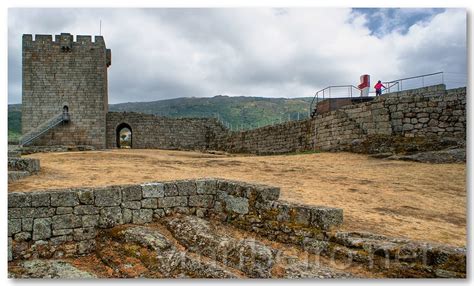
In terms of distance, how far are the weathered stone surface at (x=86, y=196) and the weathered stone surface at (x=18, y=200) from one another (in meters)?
0.83

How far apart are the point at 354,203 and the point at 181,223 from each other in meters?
3.59

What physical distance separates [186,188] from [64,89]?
2409cm

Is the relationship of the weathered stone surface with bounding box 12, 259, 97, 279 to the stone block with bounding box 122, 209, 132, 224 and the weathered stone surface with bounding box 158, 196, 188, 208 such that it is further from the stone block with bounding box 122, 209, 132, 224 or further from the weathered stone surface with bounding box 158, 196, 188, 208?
the weathered stone surface with bounding box 158, 196, 188, 208

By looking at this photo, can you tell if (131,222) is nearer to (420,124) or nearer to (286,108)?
(420,124)

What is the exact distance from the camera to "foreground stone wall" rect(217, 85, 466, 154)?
44.7 feet

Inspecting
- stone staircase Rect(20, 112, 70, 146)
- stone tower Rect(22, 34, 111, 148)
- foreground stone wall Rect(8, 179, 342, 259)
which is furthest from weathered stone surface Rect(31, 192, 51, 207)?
stone staircase Rect(20, 112, 70, 146)

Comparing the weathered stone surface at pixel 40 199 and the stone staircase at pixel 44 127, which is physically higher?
the stone staircase at pixel 44 127

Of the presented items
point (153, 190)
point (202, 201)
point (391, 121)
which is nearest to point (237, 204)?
point (202, 201)

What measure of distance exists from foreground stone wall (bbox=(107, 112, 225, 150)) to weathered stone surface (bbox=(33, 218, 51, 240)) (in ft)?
79.2

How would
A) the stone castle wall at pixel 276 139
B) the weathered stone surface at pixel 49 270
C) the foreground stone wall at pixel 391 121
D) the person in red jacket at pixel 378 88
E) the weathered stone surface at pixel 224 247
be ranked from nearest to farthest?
the weathered stone surface at pixel 224 247 < the weathered stone surface at pixel 49 270 < the foreground stone wall at pixel 391 121 < the person in red jacket at pixel 378 88 < the stone castle wall at pixel 276 139

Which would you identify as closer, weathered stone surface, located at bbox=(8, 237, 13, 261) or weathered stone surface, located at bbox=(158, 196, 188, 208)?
weathered stone surface, located at bbox=(8, 237, 13, 261)

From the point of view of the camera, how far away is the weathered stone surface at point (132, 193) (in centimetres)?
670

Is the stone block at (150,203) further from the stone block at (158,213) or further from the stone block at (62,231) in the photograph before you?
the stone block at (62,231)

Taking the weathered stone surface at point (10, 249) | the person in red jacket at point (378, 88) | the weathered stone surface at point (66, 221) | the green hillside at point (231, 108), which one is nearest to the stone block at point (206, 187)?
the weathered stone surface at point (66, 221)
